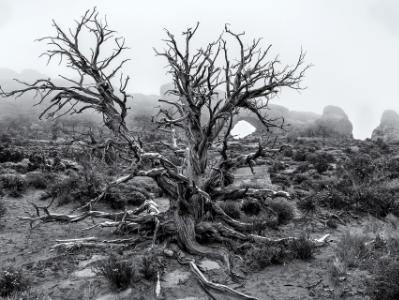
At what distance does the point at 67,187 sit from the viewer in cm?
1106

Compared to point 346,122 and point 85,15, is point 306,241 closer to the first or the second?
point 85,15

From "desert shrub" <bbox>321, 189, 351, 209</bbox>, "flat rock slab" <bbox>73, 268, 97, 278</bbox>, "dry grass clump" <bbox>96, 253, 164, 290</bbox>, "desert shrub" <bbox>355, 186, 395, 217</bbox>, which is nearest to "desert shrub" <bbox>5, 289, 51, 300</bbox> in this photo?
"flat rock slab" <bbox>73, 268, 97, 278</bbox>

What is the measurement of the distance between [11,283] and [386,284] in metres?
5.42

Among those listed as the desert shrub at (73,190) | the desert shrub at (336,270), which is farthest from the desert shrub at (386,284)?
the desert shrub at (73,190)

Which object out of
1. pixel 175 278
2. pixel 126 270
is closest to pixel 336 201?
pixel 175 278

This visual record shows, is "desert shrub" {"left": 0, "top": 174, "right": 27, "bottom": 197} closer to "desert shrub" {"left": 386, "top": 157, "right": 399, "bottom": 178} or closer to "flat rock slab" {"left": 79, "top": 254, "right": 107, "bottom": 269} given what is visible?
"flat rock slab" {"left": 79, "top": 254, "right": 107, "bottom": 269}

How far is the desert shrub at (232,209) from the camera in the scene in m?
9.57

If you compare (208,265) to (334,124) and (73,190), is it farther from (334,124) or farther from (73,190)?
(334,124)

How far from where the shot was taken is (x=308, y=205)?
1005cm

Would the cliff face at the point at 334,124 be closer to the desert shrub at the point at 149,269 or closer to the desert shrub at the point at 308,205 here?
the desert shrub at the point at 308,205

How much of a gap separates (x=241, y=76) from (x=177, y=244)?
418 centimetres

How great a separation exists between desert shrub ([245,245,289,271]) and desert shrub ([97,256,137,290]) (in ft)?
7.23

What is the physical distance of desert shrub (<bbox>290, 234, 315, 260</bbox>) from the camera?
6.82 metres

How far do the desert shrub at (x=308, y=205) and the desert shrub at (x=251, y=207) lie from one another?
47.4 inches
